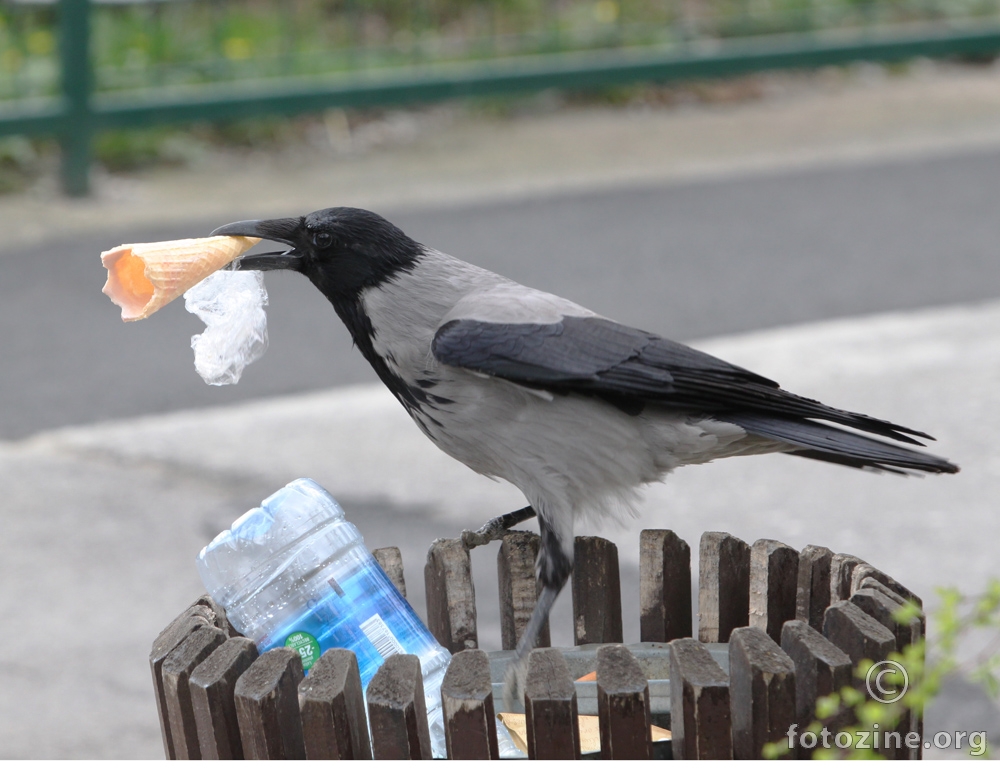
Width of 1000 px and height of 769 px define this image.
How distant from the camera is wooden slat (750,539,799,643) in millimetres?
2264

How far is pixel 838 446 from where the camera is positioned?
2.18 m

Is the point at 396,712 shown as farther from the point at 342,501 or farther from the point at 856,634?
the point at 342,501

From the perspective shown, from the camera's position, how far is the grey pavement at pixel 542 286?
14.0 ft

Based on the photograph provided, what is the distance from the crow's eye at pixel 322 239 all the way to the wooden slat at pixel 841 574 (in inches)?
40.0

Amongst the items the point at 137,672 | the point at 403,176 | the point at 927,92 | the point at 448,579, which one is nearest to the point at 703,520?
the point at 137,672

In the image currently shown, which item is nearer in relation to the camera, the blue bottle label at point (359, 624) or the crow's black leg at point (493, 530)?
the blue bottle label at point (359, 624)

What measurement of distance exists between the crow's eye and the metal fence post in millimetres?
5878

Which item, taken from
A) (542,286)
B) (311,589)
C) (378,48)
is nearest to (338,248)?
(311,589)

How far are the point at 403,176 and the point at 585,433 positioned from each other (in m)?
6.26

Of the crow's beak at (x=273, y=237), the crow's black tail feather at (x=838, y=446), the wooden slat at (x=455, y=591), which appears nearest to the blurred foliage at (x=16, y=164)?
the crow's beak at (x=273, y=237)

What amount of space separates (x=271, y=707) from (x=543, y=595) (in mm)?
588

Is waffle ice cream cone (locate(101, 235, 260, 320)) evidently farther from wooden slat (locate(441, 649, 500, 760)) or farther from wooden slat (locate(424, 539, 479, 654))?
wooden slat (locate(441, 649, 500, 760))

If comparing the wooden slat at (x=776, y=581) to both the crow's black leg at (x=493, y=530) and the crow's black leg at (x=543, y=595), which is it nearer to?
the crow's black leg at (x=543, y=595)

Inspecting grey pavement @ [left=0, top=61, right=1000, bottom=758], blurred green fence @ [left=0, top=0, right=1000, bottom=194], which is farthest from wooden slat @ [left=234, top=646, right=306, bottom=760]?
blurred green fence @ [left=0, top=0, right=1000, bottom=194]
